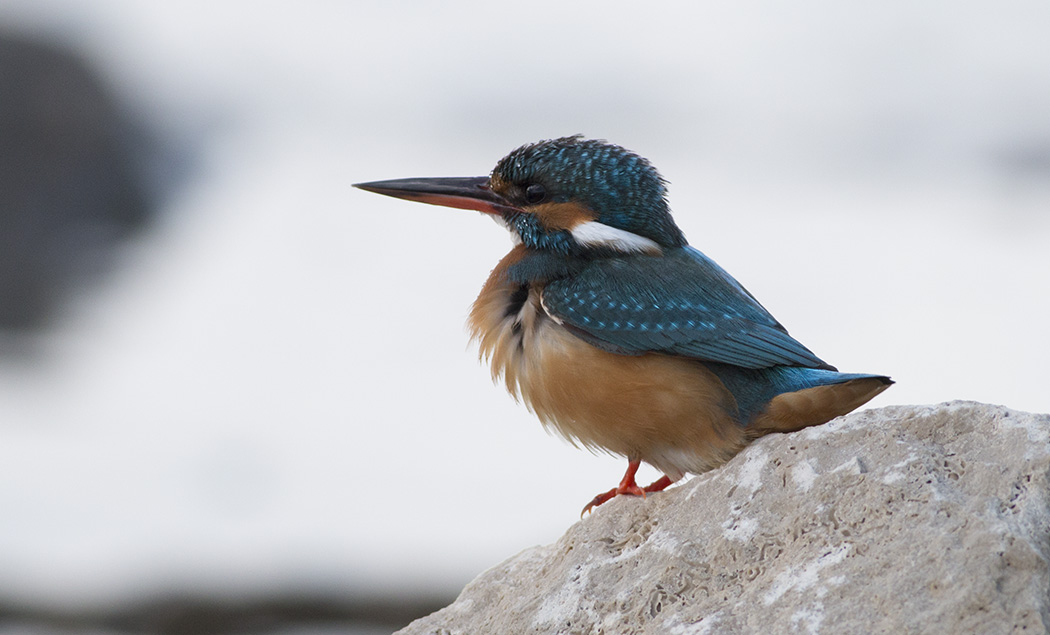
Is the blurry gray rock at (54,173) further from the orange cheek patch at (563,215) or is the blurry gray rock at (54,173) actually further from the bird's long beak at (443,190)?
the orange cheek patch at (563,215)

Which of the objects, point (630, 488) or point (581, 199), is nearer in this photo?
point (630, 488)

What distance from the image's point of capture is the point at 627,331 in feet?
11.2

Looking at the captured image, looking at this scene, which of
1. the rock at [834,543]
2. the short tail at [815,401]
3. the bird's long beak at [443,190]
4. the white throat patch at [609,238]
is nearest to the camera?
the rock at [834,543]

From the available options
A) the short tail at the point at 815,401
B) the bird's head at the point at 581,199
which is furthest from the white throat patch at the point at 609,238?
the short tail at the point at 815,401

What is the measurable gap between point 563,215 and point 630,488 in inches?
42.4

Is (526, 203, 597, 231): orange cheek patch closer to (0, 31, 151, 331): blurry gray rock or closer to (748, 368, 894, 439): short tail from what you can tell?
(748, 368, 894, 439): short tail

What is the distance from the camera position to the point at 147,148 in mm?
12211

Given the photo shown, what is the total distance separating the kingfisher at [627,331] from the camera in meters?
3.27

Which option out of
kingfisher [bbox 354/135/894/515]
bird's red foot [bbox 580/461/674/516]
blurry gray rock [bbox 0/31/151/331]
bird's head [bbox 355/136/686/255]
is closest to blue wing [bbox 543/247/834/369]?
kingfisher [bbox 354/135/894/515]

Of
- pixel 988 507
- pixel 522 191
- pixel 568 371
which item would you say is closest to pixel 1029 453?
pixel 988 507

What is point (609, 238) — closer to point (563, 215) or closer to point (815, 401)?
point (563, 215)

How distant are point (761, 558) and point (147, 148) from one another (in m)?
10.9

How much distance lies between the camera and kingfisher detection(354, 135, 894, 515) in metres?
3.27

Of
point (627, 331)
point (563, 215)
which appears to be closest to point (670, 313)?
point (627, 331)
